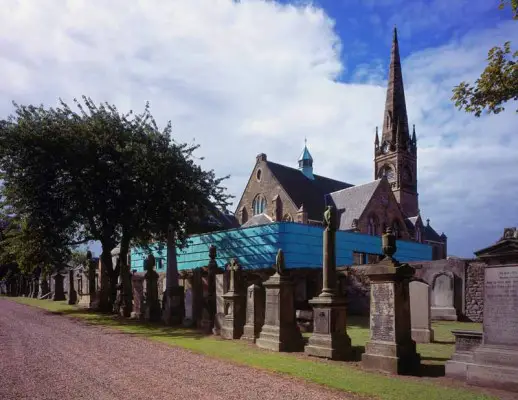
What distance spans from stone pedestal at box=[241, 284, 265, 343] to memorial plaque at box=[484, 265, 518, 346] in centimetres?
703

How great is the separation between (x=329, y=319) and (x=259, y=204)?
35.2m

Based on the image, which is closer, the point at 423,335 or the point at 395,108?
the point at 423,335

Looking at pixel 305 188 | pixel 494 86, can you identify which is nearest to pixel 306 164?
pixel 305 188

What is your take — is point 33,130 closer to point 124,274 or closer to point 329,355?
point 124,274

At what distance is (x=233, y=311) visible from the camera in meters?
14.1

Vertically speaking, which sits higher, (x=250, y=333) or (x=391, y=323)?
(x=391, y=323)

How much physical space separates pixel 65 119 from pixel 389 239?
20339mm

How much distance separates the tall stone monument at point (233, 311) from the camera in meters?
13.9

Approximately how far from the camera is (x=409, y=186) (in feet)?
190

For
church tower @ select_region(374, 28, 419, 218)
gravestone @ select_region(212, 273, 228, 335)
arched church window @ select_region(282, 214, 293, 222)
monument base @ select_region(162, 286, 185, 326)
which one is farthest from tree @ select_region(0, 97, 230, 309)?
church tower @ select_region(374, 28, 419, 218)

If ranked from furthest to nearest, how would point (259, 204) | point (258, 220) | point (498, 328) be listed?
point (259, 204)
point (258, 220)
point (498, 328)

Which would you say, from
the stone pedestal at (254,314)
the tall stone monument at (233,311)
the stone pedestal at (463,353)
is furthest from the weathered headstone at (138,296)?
the stone pedestal at (463,353)

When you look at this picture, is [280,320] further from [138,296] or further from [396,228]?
[396,228]

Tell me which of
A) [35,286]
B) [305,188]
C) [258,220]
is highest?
[305,188]
